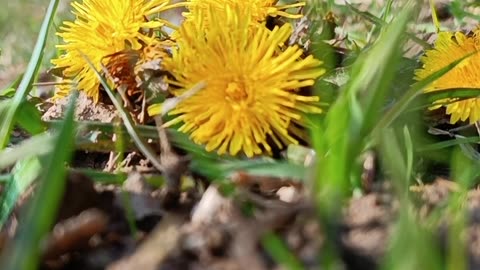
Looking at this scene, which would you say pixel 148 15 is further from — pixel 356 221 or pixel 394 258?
pixel 394 258

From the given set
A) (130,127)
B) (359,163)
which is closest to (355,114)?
(359,163)

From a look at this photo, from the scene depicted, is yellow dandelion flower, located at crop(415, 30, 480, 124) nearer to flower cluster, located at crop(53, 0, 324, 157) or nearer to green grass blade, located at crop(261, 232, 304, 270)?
flower cluster, located at crop(53, 0, 324, 157)

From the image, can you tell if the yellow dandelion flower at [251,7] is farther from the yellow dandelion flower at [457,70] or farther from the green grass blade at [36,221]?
the green grass blade at [36,221]

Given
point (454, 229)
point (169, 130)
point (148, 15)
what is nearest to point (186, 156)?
point (169, 130)

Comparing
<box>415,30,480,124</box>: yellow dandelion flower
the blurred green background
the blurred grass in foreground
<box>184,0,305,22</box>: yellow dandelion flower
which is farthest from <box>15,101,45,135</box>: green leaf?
the blurred green background

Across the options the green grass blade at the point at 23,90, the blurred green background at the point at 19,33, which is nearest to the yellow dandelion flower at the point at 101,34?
the green grass blade at the point at 23,90

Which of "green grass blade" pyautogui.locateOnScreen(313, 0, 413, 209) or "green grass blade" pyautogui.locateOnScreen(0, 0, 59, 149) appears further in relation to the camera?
"green grass blade" pyautogui.locateOnScreen(0, 0, 59, 149)
